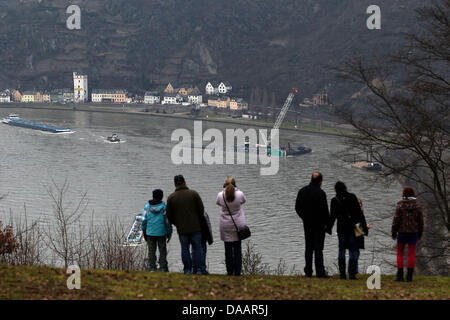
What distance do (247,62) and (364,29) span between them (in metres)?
18.0

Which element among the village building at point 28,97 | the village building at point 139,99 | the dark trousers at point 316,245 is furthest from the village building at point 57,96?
the dark trousers at point 316,245

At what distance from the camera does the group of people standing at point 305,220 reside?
6844 millimetres

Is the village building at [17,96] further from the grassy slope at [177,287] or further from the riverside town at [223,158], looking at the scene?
the grassy slope at [177,287]

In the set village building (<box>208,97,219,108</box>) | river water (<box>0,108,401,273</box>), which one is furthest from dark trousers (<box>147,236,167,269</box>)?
village building (<box>208,97,219,108</box>)

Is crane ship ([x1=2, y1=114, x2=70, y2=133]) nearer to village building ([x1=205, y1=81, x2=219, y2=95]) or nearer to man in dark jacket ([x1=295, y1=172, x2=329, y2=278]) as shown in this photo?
village building ([x1=205, y1=81, x2=219, y2=95])

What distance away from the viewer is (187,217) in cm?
691

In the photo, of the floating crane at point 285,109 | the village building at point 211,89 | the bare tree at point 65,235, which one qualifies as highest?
the village building at point 211,89

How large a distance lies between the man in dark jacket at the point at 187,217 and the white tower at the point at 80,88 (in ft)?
280

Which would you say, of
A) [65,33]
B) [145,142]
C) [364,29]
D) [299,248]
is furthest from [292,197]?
[65,33]

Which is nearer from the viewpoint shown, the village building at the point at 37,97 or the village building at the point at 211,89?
the village building at the point at 37,97

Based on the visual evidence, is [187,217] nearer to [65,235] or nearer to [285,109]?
[65,235]

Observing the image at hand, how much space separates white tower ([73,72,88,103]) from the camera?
91.9 meters

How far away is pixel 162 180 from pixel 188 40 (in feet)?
264

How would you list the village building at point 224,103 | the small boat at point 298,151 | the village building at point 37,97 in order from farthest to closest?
the village building at point 37,97, the village building at point 224,103, the small boat at point 298,151
